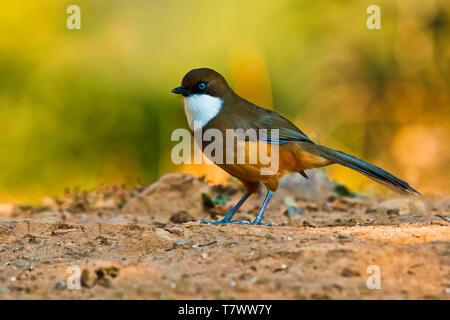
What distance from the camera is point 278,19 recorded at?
9.78 metres

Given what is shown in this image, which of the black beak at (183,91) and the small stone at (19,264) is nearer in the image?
the small stone at (19,264)

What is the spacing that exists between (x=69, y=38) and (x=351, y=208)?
18.5 ft

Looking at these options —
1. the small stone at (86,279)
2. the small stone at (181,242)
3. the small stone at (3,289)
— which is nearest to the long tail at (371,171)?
the small stone at (181,242)

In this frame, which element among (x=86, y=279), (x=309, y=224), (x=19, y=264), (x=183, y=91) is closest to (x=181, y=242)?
(x=86, y=279)

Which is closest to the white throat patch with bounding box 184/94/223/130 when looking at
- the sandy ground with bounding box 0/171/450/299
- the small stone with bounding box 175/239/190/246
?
the sandy ground with bounding box 0/171/450/299

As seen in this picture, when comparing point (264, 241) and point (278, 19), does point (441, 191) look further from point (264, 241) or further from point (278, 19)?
point (264, 241)

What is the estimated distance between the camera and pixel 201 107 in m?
5.32

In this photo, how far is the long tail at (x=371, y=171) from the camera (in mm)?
5082

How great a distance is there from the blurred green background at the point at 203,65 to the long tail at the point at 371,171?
3.42m

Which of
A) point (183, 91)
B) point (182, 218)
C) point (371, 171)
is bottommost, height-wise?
point (182, 218)

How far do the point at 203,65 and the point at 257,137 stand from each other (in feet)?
14.6

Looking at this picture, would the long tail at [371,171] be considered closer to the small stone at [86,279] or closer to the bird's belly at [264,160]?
the bird's belly at [264,160]

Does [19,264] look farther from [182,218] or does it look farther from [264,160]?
[264,160]
